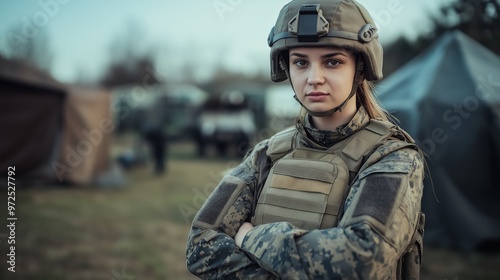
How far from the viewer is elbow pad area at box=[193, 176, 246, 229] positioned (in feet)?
6.43

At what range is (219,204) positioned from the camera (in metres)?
1.99

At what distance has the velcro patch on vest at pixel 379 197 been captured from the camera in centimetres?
162

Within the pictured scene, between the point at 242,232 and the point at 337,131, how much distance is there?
0.58 meters

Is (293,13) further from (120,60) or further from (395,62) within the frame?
(120,60)

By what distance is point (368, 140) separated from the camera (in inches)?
73.3

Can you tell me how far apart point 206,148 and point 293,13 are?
16.0 meters

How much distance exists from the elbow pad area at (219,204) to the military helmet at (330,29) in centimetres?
61

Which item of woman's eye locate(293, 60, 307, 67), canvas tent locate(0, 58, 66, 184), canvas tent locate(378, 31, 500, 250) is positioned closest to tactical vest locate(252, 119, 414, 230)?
woman's eye locate(293, 60, 307, 67)

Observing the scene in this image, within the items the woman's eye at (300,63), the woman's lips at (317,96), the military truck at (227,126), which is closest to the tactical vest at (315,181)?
the woman's lips at (317,96)

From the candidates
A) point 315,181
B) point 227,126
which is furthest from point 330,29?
point 227,126

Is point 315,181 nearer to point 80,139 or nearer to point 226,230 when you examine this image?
point 226,230

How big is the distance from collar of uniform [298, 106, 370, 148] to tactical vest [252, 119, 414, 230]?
2cm

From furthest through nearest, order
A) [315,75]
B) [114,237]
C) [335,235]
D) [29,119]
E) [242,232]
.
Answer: [29,119] < [114,237] < [242,232] < [315,75] < [335,235]

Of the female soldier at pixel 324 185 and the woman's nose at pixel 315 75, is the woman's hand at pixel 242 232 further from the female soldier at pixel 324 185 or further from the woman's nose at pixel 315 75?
the woman's nose at pixel 315 75
